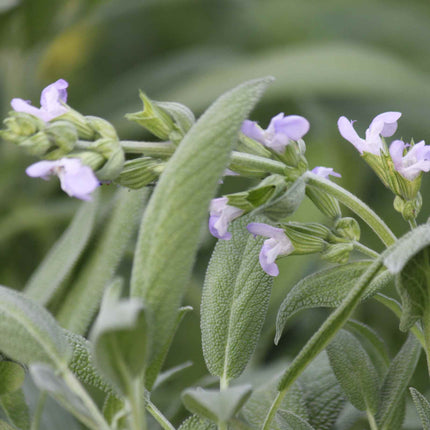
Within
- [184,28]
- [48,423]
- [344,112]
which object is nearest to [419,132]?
[344,112]

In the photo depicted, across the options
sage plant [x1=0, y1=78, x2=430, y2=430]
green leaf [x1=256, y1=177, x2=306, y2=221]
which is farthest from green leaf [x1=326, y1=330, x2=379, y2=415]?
green leaf [x1=256, y1=177, x2=306, y2=221]

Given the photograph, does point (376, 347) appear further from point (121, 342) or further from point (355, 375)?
point (121, 342)

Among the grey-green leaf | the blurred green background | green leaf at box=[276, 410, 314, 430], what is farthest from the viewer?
the blurred green background

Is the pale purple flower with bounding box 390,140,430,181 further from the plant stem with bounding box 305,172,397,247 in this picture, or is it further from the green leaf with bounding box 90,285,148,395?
the green leaf with bounding box 90,285,148,395

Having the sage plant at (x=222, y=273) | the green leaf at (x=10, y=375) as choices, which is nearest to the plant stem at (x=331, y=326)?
the sage plant at (x=222, y=273)

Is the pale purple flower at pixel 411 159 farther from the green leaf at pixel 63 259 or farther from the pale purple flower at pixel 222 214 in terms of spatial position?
the green leaf at pixel 63 259

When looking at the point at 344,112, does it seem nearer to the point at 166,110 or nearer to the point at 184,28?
the point at 184,28
